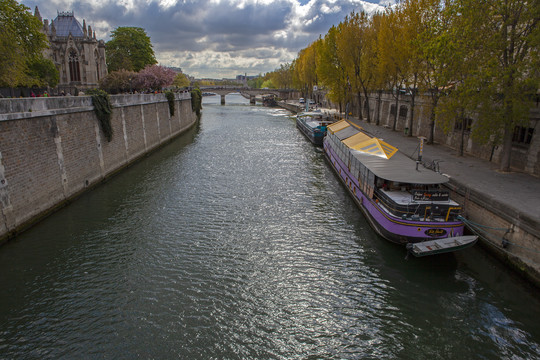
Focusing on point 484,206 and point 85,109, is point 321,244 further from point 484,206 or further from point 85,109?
point 85,109

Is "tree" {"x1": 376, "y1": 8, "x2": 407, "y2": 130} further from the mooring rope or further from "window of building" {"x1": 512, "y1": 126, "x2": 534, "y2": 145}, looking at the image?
the mooring rope

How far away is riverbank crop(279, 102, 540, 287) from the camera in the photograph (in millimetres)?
11961

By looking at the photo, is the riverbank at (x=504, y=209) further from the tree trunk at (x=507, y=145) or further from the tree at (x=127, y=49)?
the tree at (x=127, y=49)

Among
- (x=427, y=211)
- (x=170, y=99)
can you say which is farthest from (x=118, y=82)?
(x=427, y=211)

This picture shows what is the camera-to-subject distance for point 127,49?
74.6 metres

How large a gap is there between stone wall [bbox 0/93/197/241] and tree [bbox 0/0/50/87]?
32.5 feet

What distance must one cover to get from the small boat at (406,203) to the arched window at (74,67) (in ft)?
220

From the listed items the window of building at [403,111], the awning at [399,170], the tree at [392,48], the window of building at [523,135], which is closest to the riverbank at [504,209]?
the awning at [399,170]

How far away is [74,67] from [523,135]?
7416 cm

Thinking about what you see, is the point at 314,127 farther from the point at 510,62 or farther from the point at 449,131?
the point at 510,62

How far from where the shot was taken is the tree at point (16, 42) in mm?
28969

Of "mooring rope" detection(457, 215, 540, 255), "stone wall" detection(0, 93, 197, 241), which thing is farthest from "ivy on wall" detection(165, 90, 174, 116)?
"mooring rope" detection(457, 215, 540, 255)

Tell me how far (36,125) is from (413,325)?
1908 centimetres

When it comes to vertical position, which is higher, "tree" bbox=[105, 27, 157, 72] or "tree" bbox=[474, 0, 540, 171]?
"tree" bbox=[105, 27, 157, 72]
